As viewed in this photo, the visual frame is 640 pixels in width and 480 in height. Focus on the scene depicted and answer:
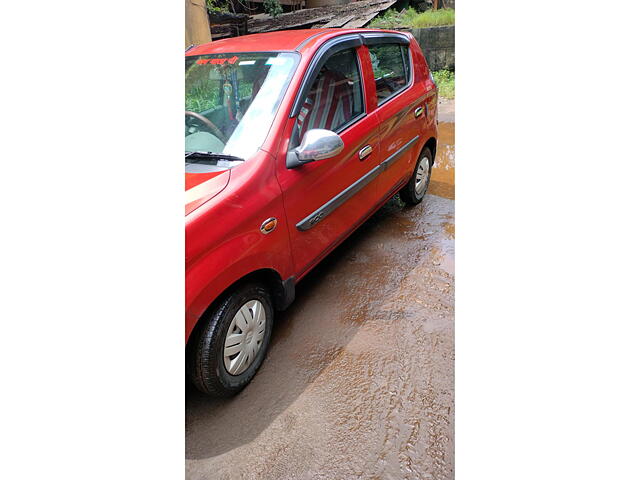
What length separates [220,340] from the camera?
6.06 ft

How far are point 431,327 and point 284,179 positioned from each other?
121 cm

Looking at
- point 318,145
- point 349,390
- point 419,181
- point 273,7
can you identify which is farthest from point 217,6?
point 349,390

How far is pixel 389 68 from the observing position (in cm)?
316

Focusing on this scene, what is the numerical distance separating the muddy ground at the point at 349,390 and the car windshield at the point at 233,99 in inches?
44.4

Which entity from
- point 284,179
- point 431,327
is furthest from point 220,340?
point 431,327

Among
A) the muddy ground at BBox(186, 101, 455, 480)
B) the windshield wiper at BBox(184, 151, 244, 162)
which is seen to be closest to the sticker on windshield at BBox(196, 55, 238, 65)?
the windshield wiper at BBox(184, 151, 244, 162)

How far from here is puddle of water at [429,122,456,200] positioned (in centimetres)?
429

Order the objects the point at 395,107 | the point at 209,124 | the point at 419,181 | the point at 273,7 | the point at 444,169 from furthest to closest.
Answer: the point at 273,7, the point at 444,169, the point at 419,181, the point at 395,107, the point at 209,124

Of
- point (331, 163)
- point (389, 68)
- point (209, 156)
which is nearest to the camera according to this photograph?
point (209, 156)

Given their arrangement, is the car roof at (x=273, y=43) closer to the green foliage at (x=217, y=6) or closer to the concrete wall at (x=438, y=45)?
the green foliage at (x=217, y=6)

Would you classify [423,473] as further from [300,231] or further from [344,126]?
[344,126]

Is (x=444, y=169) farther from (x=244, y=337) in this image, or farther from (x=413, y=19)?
(x=413, y=19)

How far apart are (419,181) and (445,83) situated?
5.96 m

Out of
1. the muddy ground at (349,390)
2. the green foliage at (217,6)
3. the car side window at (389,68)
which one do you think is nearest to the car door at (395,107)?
the car side window at (389,68)
